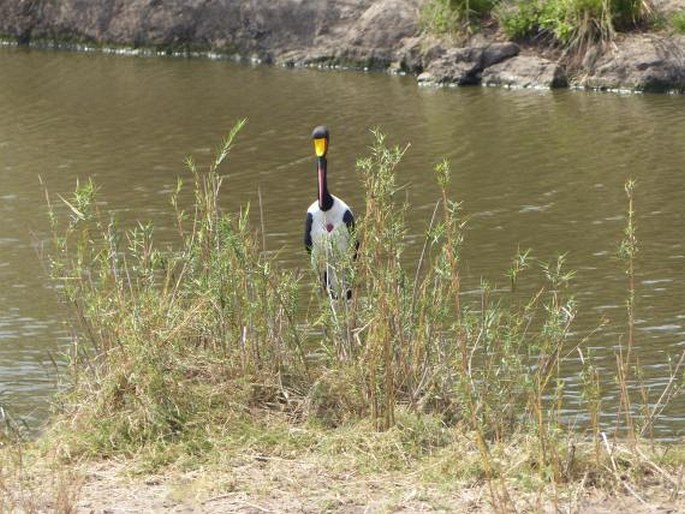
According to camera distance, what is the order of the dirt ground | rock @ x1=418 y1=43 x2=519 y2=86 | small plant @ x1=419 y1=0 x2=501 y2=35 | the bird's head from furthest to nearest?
small plant @ x1=419 y1=0 x2=501 y2=35 → rock @ x1=418 y1=43 x2=519 y2=86 → the bird's head → the dirt ground

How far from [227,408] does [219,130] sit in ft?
33.1

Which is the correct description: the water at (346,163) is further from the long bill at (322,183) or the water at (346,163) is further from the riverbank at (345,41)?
the long bill at (322,183)

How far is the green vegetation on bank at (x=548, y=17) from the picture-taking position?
18688 mm

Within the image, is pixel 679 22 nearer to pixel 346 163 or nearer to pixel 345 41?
pixel 345 41

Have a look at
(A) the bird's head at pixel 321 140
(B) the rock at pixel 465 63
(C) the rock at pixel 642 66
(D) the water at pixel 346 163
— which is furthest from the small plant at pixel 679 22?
(A) the bird's head at pixel 321 140

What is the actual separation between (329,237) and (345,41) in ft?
45.2

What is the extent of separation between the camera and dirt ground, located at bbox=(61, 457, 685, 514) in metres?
5.56

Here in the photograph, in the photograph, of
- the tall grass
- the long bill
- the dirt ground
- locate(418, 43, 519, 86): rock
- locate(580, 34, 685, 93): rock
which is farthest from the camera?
locate(418, 43, 519, 86): rock

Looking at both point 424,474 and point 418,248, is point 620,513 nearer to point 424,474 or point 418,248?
point 424,474

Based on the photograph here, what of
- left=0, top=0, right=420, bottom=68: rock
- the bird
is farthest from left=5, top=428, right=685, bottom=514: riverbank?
left=0, top=0, right=420, bottom=68: rock

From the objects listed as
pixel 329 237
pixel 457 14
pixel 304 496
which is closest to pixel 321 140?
pixel 329 237

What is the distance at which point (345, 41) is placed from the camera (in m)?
20.7

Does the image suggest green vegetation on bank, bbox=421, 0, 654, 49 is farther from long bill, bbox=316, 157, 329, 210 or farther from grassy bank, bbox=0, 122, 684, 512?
grassy bank, bbox=0, 122, 684, 512

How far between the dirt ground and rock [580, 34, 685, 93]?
13.0 metres
